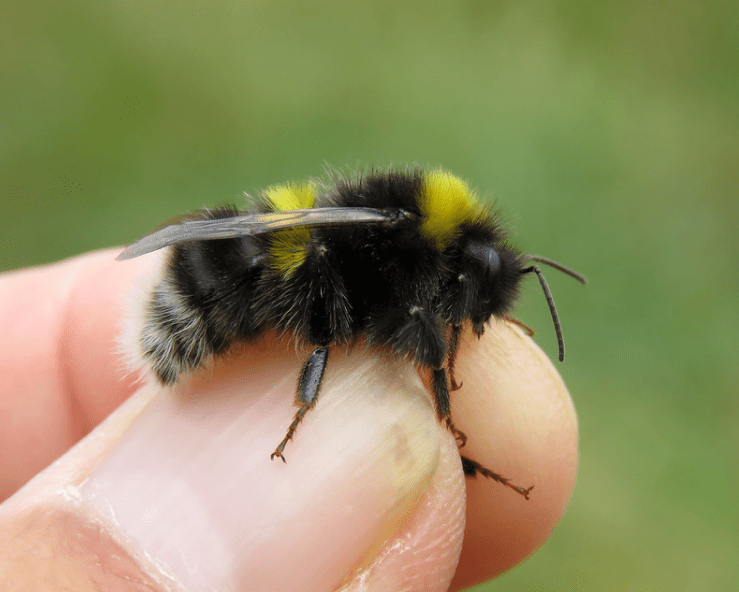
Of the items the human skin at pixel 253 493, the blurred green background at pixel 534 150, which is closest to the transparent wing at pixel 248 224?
the human skin at pixel 253 493

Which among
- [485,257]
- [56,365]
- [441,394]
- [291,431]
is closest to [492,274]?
[485,257]

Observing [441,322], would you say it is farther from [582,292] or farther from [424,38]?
[424,38]

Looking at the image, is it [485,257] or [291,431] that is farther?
[485,257]

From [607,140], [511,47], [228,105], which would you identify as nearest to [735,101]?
[607,140]

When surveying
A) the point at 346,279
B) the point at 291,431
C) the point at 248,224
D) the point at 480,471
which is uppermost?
the point at 248,224

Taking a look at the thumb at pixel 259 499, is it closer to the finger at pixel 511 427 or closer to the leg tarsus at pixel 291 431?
the leg tarsus at pixel 291 431

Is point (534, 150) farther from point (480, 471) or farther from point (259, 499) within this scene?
point (259, 499)
